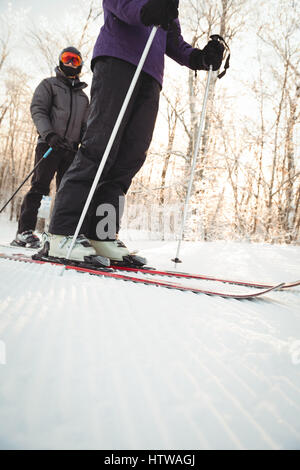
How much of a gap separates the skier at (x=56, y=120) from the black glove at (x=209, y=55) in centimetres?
137

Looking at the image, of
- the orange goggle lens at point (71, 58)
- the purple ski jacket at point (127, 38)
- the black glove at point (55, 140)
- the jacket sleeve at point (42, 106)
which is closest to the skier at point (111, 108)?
the purple ski jacket at point (127, 38)

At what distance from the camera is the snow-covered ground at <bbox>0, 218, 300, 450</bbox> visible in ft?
0.91

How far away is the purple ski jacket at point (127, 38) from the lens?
113cm

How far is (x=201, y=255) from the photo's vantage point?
2449 millimetres

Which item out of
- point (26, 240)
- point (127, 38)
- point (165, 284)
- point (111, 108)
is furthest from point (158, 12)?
point (26, 240)

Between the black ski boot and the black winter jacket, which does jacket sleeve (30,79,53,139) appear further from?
the black ski boot

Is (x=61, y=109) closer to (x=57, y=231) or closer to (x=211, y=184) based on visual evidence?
(x=57, y=231)

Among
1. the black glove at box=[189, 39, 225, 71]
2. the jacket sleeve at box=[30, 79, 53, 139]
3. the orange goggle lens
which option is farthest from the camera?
the orange goggle lens

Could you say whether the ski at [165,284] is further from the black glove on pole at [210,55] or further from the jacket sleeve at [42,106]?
the jacket sleeve at [42,106]

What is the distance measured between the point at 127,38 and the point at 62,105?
1.53m

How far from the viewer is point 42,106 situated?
8.04ft

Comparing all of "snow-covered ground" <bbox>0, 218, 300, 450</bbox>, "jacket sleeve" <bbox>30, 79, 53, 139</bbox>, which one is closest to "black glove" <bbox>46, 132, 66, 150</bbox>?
A: "jacket sleeve" <bbox>30, 79, 53, 139</bbox>
